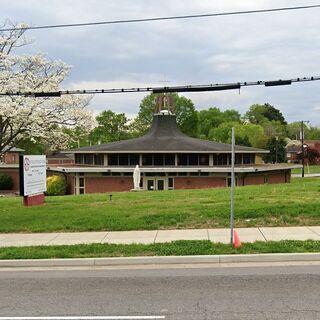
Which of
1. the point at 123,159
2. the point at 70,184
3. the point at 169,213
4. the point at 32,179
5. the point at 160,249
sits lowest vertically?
the point at 70,184

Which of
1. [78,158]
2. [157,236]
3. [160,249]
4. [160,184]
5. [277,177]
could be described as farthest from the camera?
[277,177]

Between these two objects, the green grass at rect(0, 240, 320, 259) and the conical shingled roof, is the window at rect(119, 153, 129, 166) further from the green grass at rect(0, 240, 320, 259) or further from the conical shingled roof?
the green grass at rect(0, 240, 320, 259)

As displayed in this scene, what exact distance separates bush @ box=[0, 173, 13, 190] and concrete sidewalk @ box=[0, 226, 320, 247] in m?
42.1

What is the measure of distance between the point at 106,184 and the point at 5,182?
1499cm

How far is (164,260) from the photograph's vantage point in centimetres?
1000

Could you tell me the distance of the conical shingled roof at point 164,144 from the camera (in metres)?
45.6

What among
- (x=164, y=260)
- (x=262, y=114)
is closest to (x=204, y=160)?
(x=164, y=260)

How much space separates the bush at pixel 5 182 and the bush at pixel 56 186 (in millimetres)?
8673

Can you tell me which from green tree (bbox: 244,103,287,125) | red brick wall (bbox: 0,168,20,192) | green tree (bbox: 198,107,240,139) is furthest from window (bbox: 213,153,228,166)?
green tree (bbox: 244,103,287,125)

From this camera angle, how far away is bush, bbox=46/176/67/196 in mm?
46031

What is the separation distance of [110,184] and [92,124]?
7.31 m

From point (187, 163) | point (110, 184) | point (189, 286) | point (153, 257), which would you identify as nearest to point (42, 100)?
point (110, 184)

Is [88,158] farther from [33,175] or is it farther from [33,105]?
[33,175]

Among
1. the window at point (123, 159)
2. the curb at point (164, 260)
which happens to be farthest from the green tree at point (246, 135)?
the curb at point (164, 260)
